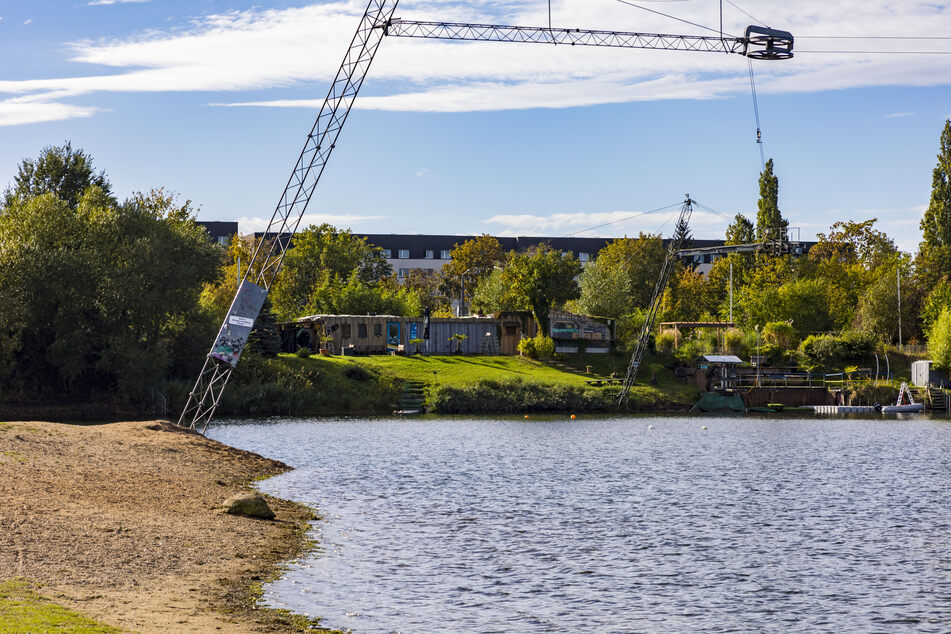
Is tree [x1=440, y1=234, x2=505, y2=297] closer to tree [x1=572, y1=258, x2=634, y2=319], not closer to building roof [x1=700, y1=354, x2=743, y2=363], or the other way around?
tree [x1=572, y1=258, x2=634, y2=319]

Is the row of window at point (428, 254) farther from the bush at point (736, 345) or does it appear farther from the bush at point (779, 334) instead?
the bush at point (736, 345)

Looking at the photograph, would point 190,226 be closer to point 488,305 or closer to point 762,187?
point 488,305

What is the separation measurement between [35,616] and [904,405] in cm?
8698

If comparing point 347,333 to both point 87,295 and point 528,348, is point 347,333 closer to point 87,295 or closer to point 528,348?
point 528,348

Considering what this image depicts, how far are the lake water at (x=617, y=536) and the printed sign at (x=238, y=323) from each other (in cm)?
547

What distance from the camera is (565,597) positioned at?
20391 mm

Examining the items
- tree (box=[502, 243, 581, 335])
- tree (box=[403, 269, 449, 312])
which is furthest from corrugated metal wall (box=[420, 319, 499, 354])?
tree (box=[403, 269, 449, 312])

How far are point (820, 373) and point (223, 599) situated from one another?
285 ft

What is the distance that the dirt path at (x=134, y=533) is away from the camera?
1712 cm

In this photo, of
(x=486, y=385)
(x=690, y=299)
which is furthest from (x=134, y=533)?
(x=690, y=299)

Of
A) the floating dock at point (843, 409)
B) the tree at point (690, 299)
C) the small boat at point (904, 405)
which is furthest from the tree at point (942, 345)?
the tree at point (690, 299)

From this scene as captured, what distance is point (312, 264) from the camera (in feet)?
434

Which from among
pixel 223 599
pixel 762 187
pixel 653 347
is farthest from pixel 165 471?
pixel 762 187

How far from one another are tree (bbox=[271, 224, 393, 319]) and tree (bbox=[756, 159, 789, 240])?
52.6 meters
